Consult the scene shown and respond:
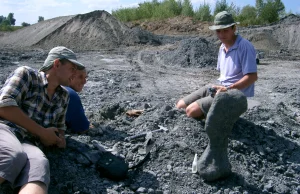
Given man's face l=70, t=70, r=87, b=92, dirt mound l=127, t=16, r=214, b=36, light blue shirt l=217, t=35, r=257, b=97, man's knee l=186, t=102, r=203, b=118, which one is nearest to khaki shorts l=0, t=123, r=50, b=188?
man's face l=70, t=70, r=87, b=92

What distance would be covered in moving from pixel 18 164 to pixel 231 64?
117 inches

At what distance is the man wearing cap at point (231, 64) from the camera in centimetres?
448

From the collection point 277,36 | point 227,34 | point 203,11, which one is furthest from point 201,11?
point 227,34

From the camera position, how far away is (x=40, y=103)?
3.28m

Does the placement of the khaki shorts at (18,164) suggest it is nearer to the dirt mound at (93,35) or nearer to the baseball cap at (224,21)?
the baseball cap at (224,21)

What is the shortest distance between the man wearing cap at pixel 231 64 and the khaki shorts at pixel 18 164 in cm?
219

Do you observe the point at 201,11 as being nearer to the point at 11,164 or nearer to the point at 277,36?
the point at 277,36

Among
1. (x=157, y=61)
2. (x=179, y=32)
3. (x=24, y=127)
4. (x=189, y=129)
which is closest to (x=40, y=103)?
(x=24, y=127)

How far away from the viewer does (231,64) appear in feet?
15.5

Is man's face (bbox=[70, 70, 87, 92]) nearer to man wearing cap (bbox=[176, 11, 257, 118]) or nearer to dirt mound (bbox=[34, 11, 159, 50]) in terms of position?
man wearing cap (bbox=[176, 11, 257, 118])

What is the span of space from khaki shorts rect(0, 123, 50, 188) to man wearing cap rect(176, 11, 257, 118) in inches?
86.3

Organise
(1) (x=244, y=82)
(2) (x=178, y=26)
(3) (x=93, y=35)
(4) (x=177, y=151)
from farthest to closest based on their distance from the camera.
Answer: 1. (2) (x=178, y=26)
2. (3) (x=93, y=35)
3. (1) (x=244, y=82)
4. (4) (x=177, y=151)

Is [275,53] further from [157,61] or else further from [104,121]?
[104,121]

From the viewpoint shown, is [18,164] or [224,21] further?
[224,21]
